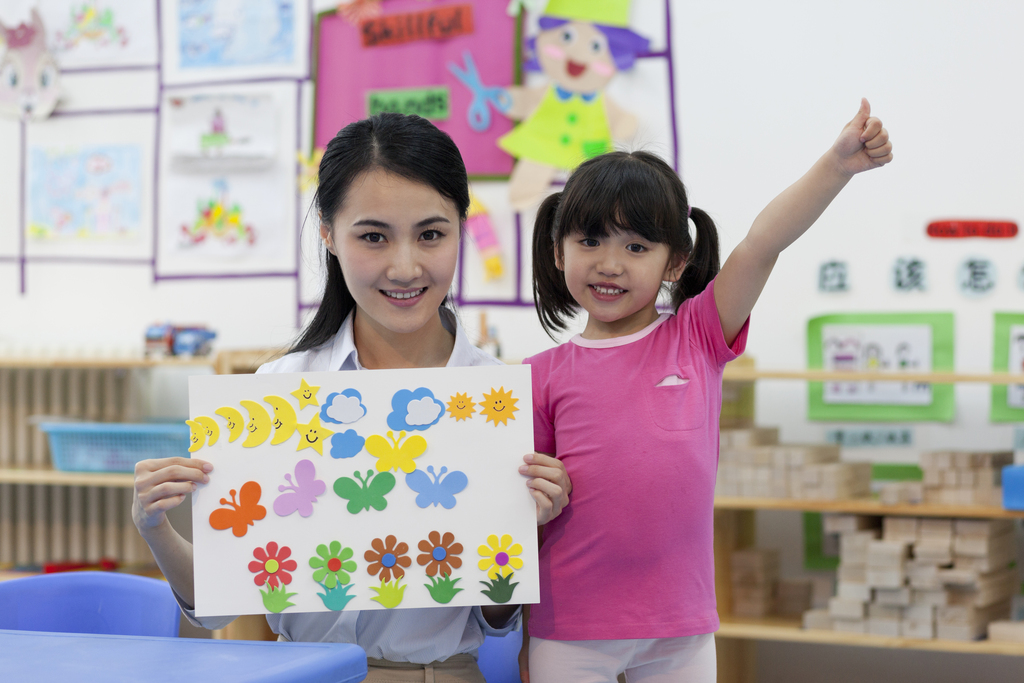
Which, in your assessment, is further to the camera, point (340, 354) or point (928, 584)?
point (928, 584)

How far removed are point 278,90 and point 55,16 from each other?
107 cm

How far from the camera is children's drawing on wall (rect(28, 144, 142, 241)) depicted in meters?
3.81

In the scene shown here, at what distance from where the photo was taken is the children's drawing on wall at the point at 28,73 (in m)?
3.83

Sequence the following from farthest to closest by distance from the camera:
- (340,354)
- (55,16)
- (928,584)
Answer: (55,16) → (928,584) → (340,354)

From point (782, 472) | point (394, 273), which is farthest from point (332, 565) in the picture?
point (782, 472)

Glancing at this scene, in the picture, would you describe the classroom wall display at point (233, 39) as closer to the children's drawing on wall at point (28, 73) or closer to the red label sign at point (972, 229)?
the children's drawing on wall at point (28, 73)

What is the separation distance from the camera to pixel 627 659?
4.41 ft

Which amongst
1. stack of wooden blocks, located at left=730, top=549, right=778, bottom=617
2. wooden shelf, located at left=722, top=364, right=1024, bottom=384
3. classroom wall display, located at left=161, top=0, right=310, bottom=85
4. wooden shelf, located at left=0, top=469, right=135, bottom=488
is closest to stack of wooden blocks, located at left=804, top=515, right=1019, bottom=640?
stack of wooden blocks, located at left=730, top=549, right=778, bottom=617

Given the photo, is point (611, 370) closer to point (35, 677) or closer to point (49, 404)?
point (35, 677)

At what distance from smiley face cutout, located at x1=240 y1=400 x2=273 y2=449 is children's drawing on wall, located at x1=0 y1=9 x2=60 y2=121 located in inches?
126

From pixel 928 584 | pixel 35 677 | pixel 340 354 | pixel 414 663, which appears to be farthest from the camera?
pixel 928 584

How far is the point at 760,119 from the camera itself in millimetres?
3154

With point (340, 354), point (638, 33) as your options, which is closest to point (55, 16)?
point (638, 33)

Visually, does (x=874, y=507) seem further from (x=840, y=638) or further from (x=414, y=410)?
(x=414, y=410)
